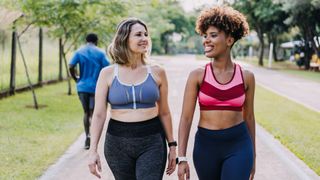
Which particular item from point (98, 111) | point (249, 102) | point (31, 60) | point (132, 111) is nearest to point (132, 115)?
point (132, 111)

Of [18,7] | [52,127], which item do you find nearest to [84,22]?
[18,7]

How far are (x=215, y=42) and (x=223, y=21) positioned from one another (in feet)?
0.50

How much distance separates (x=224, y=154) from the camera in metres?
3.47

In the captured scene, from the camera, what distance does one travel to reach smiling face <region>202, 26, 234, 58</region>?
3502mm

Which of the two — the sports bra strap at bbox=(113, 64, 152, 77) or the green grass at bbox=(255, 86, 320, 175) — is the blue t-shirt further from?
the sports bra strap at bbox=(113, 64, 152, 77)

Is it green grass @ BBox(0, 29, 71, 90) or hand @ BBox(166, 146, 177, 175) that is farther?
green grass @ BBox(0, 29, 71, 90)

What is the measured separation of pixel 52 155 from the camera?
25.0ft

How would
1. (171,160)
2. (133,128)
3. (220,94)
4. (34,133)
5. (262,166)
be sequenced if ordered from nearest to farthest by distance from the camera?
(220,94) < (133,128) < (171,160) < (262,166) < (34,133)

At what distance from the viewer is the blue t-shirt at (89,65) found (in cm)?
807

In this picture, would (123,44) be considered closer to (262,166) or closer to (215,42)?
(215,42)

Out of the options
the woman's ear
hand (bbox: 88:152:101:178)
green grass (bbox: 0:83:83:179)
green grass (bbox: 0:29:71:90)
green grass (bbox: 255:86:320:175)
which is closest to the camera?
the woman's ear

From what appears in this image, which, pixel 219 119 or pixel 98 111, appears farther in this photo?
pixel 98 111

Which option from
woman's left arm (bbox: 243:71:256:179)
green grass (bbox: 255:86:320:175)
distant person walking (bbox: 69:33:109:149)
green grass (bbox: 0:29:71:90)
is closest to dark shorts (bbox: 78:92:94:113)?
distant person walking (bbox: 69:33:109:149)

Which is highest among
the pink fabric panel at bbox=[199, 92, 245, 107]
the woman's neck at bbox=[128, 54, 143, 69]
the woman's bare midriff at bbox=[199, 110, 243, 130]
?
the woman's neck at bbox=[128, 54, 143, 69]
